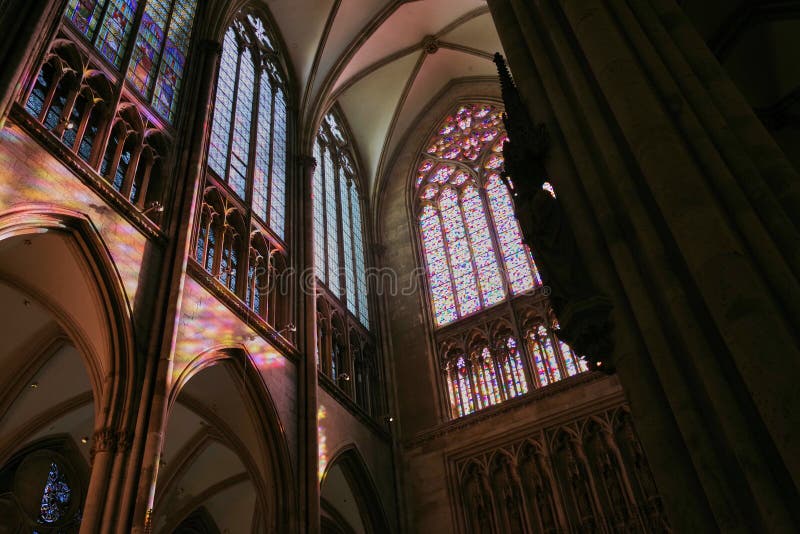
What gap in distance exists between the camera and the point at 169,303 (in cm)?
905

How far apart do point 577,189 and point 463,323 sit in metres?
10.8

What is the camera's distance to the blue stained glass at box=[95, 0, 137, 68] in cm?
1060

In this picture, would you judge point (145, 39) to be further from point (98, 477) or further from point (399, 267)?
point (399, 267)

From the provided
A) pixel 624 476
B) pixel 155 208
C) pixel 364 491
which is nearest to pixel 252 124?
pixel 155 208

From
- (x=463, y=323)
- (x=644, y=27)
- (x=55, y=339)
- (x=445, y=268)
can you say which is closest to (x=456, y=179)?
(x=445, y=268)

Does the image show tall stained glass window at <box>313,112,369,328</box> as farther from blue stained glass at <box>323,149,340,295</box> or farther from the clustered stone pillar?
the clustered stone pillar

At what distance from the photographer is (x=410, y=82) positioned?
19703 mm

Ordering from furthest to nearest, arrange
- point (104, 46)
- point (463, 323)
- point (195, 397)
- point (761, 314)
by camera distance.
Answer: point (463, 323), point (195, 397), point (104, 46), point (761, 314)

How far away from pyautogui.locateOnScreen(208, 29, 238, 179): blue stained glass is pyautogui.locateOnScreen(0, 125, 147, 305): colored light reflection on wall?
335 cm

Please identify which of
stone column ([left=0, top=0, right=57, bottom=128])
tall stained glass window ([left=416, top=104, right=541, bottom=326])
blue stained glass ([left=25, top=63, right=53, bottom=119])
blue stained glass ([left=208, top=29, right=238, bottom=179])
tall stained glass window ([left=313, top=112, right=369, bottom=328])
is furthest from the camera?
tall stained glass window ([left=416, top=104, right=541, bottom=326])

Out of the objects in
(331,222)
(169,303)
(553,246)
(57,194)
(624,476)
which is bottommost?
(553,246)

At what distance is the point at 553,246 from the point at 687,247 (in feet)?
4.20

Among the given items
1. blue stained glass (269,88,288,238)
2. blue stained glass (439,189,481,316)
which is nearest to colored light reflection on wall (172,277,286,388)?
blue stained glass (269,88,288,238)

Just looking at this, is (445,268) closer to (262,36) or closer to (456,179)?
(456,179)
